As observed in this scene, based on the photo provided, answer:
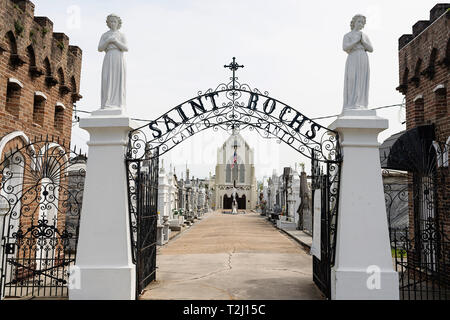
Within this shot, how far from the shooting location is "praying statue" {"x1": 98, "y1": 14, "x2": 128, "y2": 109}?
23.3 ft

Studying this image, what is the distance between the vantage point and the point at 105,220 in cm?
682

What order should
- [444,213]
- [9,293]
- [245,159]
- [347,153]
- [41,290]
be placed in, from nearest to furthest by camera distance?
[347,153] < [9,293] < [41,290] < [444,213] < [245,159]

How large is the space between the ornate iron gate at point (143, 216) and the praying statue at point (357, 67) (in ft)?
12.8

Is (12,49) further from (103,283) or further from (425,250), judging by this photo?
(425,250)

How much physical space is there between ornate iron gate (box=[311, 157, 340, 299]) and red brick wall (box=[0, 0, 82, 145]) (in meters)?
6.84

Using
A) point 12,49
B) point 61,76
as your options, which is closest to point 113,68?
point 12,49

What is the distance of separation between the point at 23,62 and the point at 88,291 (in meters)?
5.65

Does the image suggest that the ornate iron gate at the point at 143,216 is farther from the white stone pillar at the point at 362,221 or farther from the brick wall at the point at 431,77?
the brick wall at the point at 431,77

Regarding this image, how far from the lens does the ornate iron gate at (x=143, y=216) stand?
279 inches

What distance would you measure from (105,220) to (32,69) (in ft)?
16.8

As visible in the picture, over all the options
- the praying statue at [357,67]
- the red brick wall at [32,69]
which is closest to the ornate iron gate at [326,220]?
the praying statue at [357,67]

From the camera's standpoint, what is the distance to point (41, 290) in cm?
821
